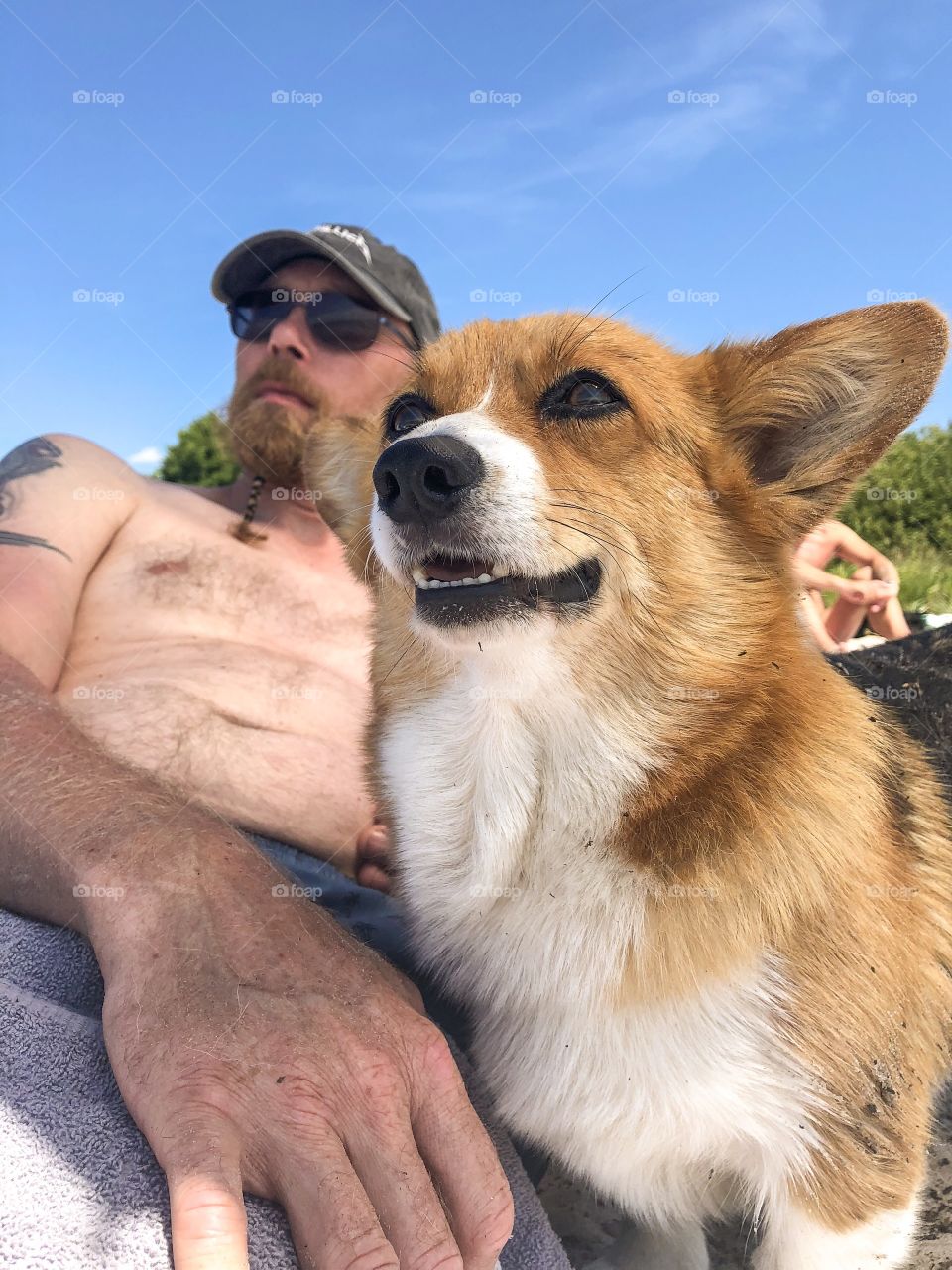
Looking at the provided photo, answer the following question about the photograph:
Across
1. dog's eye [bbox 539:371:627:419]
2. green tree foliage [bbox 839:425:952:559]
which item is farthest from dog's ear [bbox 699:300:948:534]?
green tree foliage [bbox 839:425:952:559]

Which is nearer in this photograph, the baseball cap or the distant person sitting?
the baseball cap

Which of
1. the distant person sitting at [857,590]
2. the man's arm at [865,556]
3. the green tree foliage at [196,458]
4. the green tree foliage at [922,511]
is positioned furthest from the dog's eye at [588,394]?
the green tree foliage at [196,458]

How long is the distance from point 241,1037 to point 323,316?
3237mm

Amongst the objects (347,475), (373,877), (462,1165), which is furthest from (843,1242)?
(347,475)

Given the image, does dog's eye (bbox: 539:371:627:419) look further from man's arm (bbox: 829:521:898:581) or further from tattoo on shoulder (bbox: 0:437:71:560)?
man's arm (bbox: 829:521:898:581)

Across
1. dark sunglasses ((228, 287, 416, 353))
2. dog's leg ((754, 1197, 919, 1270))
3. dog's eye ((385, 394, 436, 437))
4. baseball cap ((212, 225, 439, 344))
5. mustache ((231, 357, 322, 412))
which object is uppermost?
baseball cap ((212, 225, 439, 344))

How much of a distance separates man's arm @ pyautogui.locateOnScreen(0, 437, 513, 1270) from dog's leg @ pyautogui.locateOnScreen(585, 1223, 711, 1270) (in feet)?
2.24

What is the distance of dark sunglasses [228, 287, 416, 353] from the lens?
402cm

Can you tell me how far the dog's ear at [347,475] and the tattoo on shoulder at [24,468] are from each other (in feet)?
3.63

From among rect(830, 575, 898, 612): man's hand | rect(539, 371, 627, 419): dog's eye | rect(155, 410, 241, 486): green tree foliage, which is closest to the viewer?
rect(539, 371, 627, 419): dog's eye

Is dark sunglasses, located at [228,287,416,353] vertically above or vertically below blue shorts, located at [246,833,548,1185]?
above

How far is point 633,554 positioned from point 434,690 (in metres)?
0.53

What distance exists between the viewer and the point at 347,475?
2627mm

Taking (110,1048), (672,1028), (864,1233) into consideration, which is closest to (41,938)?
(110,1048)
